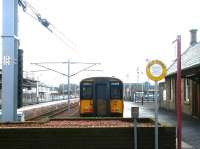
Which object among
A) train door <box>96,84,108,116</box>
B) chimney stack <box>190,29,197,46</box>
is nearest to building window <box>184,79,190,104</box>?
train door <box>96,84,108,116</box>

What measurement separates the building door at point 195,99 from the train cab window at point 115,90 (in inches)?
207

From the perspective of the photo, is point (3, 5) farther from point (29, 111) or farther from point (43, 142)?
point (29, 111)

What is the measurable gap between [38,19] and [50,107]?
27702 mm

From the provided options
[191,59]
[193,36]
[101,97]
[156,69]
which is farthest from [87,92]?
[193,36]

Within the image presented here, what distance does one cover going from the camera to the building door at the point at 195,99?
24772 millimetres

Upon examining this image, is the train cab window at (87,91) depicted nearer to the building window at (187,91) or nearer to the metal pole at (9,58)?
the building window at (187,91)

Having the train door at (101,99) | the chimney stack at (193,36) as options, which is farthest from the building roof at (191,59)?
the chimney stack at (193,36)

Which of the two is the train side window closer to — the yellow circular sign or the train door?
the train door

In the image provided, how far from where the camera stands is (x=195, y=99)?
2570 cm

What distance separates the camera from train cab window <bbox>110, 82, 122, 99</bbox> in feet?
70.0

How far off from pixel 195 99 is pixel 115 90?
20.6 feet

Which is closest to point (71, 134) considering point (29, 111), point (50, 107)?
point (29, 111)

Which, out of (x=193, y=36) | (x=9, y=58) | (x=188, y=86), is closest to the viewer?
(x=9, y=58)

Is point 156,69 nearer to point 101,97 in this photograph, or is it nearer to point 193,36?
point 101,97
